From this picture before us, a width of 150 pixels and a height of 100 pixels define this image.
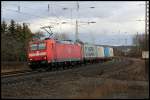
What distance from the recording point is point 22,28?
272ft

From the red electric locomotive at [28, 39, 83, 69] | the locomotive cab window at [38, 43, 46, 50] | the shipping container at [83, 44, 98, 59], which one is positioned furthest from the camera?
the shipping container at [83, 44, 98, 59]

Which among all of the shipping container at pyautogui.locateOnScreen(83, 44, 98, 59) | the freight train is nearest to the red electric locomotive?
the freight train

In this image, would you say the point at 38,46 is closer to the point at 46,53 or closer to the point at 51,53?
the point at 46,53

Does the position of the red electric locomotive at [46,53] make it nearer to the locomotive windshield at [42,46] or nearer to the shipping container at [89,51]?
the locomotive windshield at [42,46]

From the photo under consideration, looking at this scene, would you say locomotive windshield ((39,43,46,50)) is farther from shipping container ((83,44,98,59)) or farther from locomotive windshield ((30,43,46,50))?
shipping container ((83,44,98,59))

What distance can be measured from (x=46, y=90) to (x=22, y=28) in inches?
2495

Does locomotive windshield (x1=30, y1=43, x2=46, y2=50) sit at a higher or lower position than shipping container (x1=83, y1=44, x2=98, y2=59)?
higher

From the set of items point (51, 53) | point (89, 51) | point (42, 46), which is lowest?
point (89, 51)

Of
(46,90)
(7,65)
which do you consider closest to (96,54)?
(7,65)

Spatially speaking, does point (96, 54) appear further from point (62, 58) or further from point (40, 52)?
point (40, 52)

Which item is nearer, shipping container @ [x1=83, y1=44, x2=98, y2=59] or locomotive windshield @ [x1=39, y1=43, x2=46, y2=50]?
locomotive windshield @ [x1=39, y1=43, x2=46, y2=50]

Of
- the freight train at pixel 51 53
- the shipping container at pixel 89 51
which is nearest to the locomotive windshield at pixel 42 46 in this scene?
the freight train at pixel 51 53

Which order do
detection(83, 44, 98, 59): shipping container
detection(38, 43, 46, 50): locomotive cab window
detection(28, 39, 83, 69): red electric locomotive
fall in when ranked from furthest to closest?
detection(83, 44, 98, 59): shipping container < detection(38, 43, 46, 50): locomotive cab window < detection(28, 39, 83, 69): red electric locomotive

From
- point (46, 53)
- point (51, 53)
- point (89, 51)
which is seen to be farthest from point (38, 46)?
point (89, 51)
